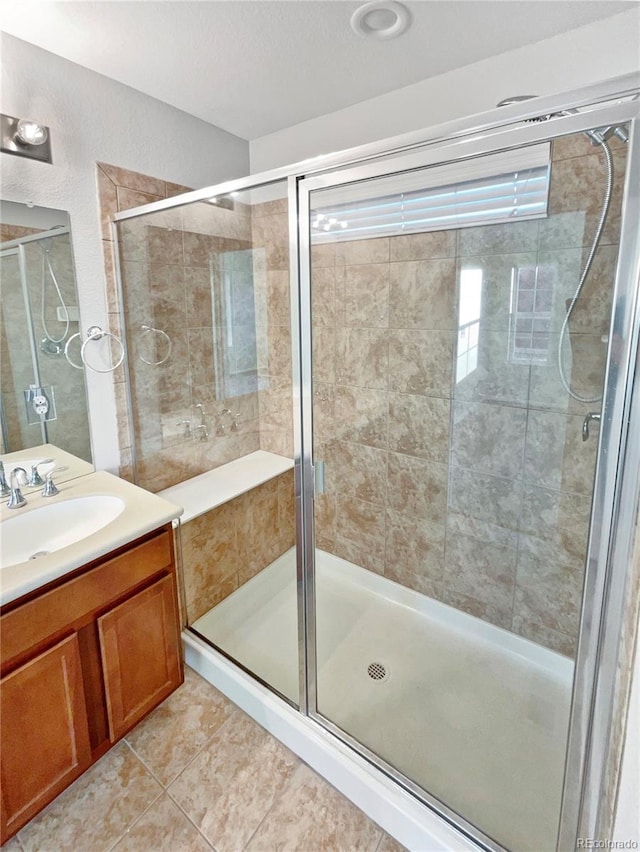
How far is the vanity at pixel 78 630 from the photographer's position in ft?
3.98

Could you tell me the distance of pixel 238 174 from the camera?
2410mm

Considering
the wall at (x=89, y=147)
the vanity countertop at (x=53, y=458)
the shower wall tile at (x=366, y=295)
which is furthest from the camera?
the shower wall tile at (x=366, y=295)

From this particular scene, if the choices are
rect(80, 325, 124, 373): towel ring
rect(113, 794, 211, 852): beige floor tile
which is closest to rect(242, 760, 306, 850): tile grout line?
rect(113, 794, 211, 852): beige floor tile

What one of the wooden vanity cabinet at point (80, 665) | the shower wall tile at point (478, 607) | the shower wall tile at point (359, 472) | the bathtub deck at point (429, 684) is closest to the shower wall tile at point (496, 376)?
the shower wall tile at point (359, 472)

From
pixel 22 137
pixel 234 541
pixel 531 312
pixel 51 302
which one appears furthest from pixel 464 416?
pixel 22 137

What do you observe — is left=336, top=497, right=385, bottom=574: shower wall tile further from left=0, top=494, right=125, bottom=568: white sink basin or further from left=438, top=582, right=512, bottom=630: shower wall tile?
left=0, top=494, right=125, bottom=568: white sink basin

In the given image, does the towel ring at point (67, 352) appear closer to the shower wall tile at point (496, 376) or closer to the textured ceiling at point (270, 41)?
the textured ceiling at point (270, 41)

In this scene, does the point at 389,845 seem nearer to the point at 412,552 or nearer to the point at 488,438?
the point at 412,552

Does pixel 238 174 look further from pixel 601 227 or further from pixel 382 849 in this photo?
pixel 382 849

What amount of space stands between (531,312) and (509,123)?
916 mm

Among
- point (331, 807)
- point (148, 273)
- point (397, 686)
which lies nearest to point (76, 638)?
point (331, 807)

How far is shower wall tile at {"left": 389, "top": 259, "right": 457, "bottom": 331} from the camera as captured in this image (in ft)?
6.32

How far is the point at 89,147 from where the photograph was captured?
1730 mm

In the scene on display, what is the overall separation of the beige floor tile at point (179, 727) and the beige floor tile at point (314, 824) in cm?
38
